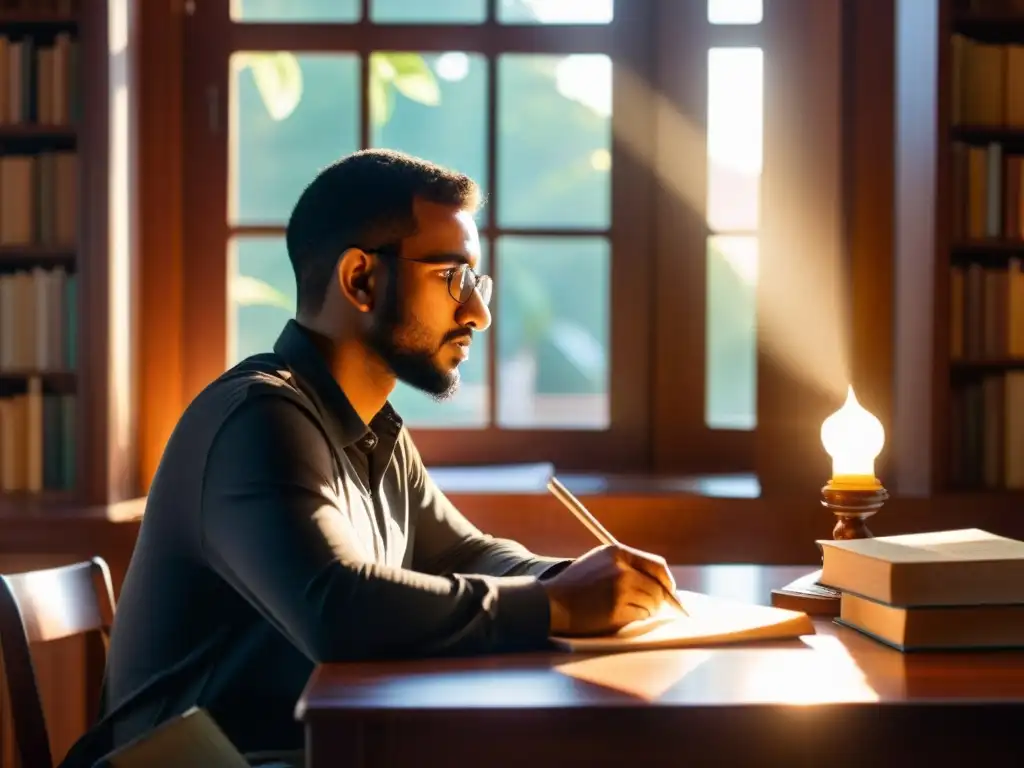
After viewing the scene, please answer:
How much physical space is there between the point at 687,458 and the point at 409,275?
1543 mm

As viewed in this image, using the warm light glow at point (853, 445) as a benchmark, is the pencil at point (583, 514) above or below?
below

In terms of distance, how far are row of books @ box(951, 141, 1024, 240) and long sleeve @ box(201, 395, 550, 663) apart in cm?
182

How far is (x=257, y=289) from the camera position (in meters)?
Answer: 3.06

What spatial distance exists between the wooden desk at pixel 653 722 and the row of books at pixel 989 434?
5.53 feet

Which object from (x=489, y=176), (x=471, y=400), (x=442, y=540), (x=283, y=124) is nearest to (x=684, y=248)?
(x=489, y=176)

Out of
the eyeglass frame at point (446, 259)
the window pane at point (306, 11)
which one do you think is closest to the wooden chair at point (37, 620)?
the eyeglass frame at point (446, 259)

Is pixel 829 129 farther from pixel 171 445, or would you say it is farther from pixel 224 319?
pixel 171 445

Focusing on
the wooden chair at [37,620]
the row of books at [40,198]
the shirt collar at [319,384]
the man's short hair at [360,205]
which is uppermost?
the row of books at [40,198]

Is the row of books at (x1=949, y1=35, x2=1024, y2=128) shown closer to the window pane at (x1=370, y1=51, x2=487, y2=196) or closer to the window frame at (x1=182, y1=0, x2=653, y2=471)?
the window frame at (x1=182, y1=0, x2=653, y2=471)

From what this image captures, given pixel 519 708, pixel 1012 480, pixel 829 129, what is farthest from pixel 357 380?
pixel 1012 480

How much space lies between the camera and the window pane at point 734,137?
2.96m

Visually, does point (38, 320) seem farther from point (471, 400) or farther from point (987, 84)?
point (987, 84)

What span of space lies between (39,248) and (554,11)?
4.47 ft

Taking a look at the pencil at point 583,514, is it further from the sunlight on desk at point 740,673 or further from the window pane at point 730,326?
the window pane at point 730,326
